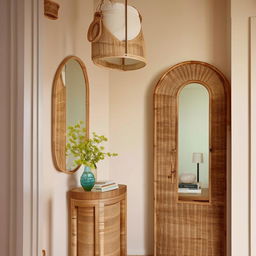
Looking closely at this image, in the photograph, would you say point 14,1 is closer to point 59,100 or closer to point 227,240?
point 59,100

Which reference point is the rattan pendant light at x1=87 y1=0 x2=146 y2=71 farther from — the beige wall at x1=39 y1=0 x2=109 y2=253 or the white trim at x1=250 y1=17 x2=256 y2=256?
the white trim at x1=250 y1=17 x2=256 y2=256

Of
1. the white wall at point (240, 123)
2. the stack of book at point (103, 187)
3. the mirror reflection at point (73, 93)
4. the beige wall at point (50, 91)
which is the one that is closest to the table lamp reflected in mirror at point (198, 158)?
the white wall at point (240, 123)

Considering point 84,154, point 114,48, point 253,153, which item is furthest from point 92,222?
point 253,153

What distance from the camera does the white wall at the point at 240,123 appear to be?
2.96 metres

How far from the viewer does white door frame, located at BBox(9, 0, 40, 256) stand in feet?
2.90

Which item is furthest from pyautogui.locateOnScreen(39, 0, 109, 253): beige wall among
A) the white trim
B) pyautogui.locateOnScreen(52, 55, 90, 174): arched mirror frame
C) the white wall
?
the white trim

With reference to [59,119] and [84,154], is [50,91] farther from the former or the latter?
[84,154]

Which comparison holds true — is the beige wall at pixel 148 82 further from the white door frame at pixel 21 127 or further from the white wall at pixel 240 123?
the white door frame at pixel 21 127

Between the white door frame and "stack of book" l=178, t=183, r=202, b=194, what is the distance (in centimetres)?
264

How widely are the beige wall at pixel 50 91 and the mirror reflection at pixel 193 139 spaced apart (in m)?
0.91

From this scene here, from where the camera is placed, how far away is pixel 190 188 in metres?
3.39

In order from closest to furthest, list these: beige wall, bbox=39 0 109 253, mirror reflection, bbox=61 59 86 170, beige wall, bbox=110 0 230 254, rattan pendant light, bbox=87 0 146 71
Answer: rattan pendant light, bbox=87 0 146 71
beige wall, bbox=39 0 109 253
mirror reflection, bbox=61 59 86 170
beige wall, bbox=110 0 230 254

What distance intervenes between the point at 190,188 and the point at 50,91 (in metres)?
1.74

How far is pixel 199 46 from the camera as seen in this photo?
3.52 m
